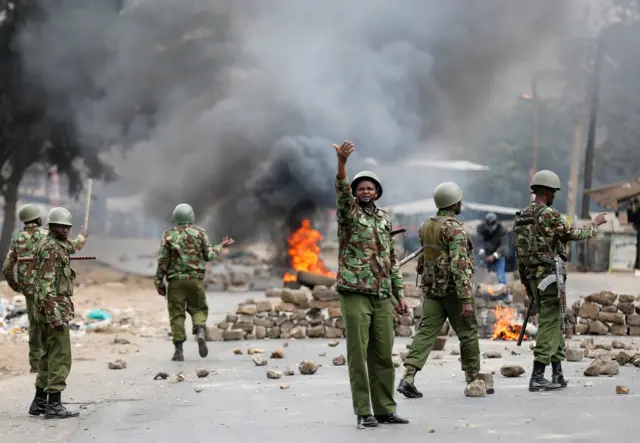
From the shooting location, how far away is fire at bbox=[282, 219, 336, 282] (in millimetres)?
27344

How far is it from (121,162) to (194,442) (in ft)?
98.4

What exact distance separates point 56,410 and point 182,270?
4142mm

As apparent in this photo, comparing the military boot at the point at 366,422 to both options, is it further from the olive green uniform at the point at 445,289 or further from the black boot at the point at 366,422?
the olive green uniform at the point at 445,289

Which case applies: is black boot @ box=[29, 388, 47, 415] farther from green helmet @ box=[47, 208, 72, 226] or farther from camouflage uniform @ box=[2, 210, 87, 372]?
camouflage uniform @ box=[2, 210, 87, 372]

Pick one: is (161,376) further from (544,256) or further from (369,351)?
(544,256)

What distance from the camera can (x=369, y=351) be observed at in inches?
273

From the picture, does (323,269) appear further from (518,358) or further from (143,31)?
(518,358)

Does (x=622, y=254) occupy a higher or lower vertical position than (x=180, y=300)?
higher

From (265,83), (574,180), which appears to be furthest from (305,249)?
(574,180)

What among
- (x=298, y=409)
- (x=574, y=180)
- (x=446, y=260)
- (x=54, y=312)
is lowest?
(x=298, y=409)

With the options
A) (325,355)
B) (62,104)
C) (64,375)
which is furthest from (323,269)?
(64,375)

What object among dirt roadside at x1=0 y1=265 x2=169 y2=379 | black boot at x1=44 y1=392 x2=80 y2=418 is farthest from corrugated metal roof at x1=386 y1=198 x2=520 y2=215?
black boot at x1=44 y1=392 x2=80 y2=418

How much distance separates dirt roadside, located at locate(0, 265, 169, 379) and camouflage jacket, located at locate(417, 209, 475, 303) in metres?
5.05

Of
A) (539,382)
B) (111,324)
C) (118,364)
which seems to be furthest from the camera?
(111,324)
